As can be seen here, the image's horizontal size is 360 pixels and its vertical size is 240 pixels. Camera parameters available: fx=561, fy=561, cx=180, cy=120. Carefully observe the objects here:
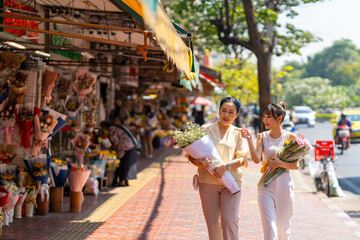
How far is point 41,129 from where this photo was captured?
30.2 ft

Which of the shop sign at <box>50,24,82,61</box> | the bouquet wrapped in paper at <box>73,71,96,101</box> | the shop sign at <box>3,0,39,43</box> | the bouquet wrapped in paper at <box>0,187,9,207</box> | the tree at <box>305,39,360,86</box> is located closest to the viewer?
the bouquet wrapped in paper at <box>0,187,9,207</box>

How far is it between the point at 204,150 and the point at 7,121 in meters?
4.42

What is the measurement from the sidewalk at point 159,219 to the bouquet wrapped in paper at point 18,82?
2.00m

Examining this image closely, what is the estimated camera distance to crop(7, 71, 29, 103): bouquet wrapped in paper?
8680 millimetres

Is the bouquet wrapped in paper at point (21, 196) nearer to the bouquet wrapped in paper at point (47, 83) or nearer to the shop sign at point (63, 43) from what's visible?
the bouquet wrapped in paper at point (47, 83)

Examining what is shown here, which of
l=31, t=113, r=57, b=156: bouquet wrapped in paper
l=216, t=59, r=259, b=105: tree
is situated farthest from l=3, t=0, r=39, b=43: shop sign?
l=216, t=59, r=259, b=105: tree

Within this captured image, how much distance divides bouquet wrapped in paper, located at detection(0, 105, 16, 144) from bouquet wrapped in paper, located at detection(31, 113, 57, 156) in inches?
15.6

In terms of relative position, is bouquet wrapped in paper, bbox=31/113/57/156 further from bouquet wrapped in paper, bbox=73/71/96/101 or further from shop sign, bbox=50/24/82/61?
shop sign, bbox=50/24/82/61

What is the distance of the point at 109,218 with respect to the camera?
9.30 meters

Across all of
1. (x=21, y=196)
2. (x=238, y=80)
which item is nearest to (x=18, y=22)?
(x=21, y=196)

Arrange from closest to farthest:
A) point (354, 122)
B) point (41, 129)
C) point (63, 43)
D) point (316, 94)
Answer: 1. point (41, 129)
2. point (63, 43)
3. point (354, 122)
4. point (316, 94)

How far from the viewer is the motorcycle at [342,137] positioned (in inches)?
941

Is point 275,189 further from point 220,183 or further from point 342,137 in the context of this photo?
point 342,137

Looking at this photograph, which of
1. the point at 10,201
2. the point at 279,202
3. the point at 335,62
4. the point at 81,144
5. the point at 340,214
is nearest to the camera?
the point at 279,202
